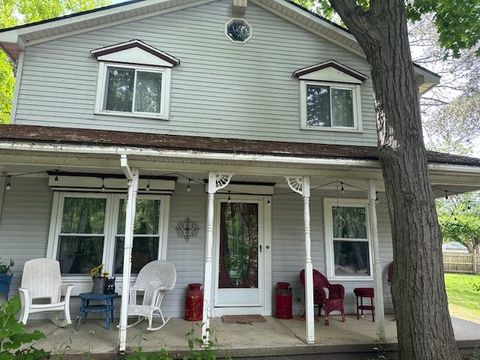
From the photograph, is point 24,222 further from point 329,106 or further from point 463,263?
point 463,263

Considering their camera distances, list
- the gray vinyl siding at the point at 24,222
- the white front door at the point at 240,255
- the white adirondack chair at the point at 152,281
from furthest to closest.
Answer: the white front door at the point at 240,255 → the gray vinyl siding at the point at 24,222 → the white adirondack chair at the point at 152,281

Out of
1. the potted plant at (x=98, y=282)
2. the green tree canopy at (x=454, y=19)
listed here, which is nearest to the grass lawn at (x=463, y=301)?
the green tree canopy at (x=454, y=19)

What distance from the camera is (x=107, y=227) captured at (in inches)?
247

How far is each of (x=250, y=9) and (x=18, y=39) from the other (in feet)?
15.7

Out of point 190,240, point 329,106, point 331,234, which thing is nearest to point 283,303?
point 331,234

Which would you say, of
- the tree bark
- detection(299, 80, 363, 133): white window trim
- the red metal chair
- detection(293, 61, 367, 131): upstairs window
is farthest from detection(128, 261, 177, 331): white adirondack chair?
detection(293, 61, 367, 131): upstairs window

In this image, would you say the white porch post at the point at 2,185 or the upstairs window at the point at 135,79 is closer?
the white porch post at the point at 2,185

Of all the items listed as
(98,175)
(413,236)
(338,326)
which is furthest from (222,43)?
(338,326)

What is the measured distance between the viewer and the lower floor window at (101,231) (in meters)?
6.12

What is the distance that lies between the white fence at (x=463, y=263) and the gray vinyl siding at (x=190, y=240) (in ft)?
44.5

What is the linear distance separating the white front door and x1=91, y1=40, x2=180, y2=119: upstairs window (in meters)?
2.39

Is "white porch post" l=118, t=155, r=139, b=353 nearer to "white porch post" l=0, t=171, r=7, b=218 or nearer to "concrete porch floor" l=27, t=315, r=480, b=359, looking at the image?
"concrete porch floor" l=27, t=315, r=480, b=359

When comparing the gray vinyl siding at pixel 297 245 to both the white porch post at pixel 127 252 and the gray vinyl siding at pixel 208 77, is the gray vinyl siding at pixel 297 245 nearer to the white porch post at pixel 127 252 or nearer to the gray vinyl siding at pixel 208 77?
the gray vinyl siding at pixel 208 77

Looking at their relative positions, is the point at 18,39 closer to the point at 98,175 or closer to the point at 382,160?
the point at 98,175
